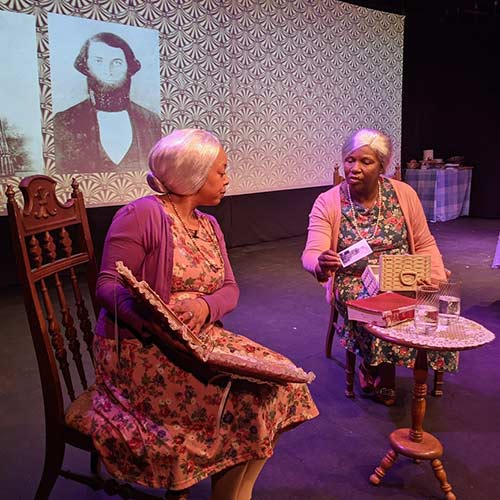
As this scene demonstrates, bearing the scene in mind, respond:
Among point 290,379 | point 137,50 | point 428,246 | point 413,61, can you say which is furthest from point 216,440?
point 413,61

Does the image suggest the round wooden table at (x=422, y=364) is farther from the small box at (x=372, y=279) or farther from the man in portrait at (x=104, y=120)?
the man in portrait at (x=104, y=120)

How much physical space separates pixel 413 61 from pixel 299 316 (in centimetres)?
695

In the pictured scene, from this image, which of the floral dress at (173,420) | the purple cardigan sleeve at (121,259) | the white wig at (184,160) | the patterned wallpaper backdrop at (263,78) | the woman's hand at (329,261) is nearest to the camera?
the floral dress at (173,420)

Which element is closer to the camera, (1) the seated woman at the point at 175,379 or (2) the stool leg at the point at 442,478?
(1) the seated woman at the point at 175,379

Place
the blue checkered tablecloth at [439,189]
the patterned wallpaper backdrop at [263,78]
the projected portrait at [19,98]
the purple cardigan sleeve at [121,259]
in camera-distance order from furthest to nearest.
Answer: the blue checkered tablecloth at [439,189] < the patterned wallpaper backdrop at [263,78] < the projected portrait at [19,98] < the purple cardigan sleeve at [121,259]

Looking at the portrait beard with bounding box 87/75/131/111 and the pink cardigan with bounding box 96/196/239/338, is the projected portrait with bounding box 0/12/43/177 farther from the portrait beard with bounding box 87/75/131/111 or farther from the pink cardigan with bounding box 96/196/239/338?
the pink cardigan with bounding box 96/196/239/338

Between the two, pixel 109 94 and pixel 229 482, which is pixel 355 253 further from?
pixel 109 94

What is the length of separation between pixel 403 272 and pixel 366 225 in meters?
0.49

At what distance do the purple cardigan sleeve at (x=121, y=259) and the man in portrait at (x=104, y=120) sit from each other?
12.0ft

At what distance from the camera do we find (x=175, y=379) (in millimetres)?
1434

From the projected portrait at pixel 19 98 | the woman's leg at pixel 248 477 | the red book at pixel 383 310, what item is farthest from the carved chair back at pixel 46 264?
the projected portrait at pixel 19 98

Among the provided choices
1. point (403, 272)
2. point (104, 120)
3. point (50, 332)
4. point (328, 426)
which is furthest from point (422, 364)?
point (104, 120)

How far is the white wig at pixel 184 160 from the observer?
5.28 ft

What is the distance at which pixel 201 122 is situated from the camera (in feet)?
19.6
